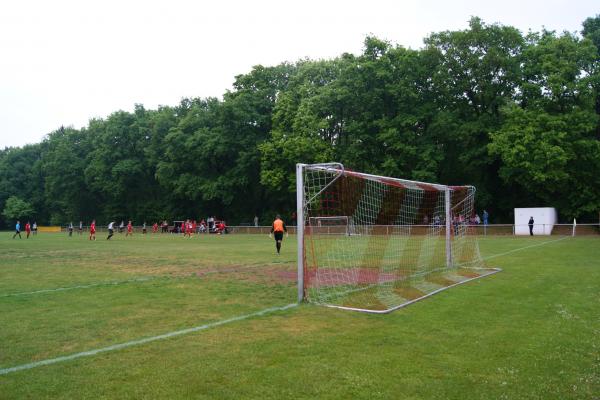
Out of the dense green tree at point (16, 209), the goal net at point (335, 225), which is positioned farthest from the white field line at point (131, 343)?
the dense green tree at point (16, 209)

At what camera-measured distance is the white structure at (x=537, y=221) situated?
3497cm

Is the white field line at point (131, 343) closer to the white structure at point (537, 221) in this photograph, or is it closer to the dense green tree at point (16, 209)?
the white structure at point (537, 221)

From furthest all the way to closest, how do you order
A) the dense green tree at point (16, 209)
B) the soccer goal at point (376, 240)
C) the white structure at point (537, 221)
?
the dense green tree at point (16, 209) < the white structure at point (537, 221) < the soccer goal at point (376, 240)

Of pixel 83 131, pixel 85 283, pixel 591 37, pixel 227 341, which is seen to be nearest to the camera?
pixel 227 341

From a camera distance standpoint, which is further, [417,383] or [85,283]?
[85,283]

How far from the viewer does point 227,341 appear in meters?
6.57

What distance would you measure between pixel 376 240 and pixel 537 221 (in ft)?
50.7

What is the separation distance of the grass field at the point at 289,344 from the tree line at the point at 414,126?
29.7 metres

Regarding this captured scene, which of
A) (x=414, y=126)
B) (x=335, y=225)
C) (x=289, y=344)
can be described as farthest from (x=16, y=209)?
(x=289, y=344)

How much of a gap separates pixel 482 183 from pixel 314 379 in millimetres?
42076

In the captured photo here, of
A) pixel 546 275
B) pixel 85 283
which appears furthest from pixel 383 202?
pixel 85 283

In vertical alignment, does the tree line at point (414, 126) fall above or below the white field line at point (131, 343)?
above

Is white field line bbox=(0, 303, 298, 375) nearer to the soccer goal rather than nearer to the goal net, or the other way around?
the soccer goal

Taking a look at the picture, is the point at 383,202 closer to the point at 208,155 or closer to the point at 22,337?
the point at 22,337
